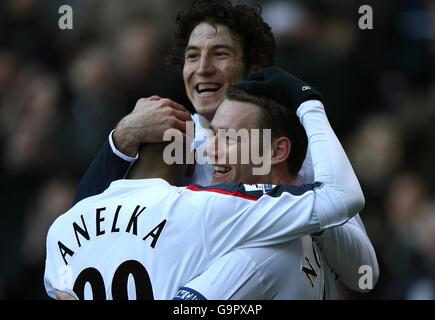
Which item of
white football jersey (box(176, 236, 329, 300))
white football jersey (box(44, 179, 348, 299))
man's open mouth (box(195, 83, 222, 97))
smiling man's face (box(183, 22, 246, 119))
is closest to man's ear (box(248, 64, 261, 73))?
smiling man's face (box(183, 22, 246, 119))

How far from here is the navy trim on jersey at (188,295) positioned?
3.60 meters

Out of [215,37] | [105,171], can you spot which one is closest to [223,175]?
[105,171]

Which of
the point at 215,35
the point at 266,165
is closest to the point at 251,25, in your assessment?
the point at 215,35

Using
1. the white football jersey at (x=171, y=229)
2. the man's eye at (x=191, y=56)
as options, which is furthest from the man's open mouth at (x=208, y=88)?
the white football jersey at (x=171, y=229)

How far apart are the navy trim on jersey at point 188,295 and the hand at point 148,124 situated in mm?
578

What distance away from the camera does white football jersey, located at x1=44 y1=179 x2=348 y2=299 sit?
11.9ft

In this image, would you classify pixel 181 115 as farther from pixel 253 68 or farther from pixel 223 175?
pixel 253 68

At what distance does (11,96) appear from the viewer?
796 centimetres

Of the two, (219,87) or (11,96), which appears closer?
(219,87)

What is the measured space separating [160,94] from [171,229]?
10.1 ft

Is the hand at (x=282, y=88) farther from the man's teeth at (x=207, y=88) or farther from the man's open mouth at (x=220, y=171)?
the man's teeth at (x=207, y=88)
